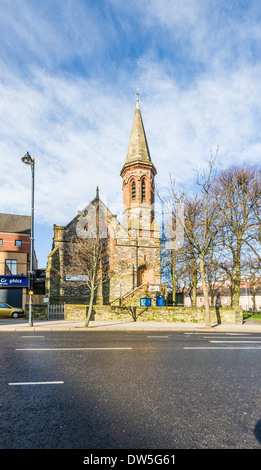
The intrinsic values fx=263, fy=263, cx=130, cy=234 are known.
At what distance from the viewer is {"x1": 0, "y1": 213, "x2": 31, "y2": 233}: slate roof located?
107 ft

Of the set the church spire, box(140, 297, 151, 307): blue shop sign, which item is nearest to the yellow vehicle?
box(140, 297, 151, 307): blue shop sign

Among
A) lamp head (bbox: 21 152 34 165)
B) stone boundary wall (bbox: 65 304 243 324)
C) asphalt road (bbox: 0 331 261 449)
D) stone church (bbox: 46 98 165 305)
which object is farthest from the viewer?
stone church (bbox: 46 98 165 305)

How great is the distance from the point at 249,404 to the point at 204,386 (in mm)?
993

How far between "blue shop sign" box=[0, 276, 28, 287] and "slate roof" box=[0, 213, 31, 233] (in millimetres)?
6030

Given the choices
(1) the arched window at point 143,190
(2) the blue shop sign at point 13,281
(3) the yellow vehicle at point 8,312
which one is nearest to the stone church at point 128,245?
(1) the arched window at point 143,190

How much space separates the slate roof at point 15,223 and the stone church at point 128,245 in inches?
267

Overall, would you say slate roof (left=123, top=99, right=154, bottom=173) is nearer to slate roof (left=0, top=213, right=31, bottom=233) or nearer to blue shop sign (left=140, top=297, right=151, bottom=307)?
slate roof (left=0, top=213, right=31, bottom=233)

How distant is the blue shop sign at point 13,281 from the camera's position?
29.1 meters

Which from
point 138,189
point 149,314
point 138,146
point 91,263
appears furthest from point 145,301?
point 138,146

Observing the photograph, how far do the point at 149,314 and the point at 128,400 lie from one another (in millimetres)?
16138

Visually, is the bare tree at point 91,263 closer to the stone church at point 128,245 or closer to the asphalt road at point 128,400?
the stone church at point 128,245

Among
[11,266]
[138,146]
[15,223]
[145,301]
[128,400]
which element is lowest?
[145,301]

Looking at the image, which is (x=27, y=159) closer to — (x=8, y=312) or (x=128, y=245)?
(x=8, y=312)

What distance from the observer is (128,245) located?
28969 millimetres
